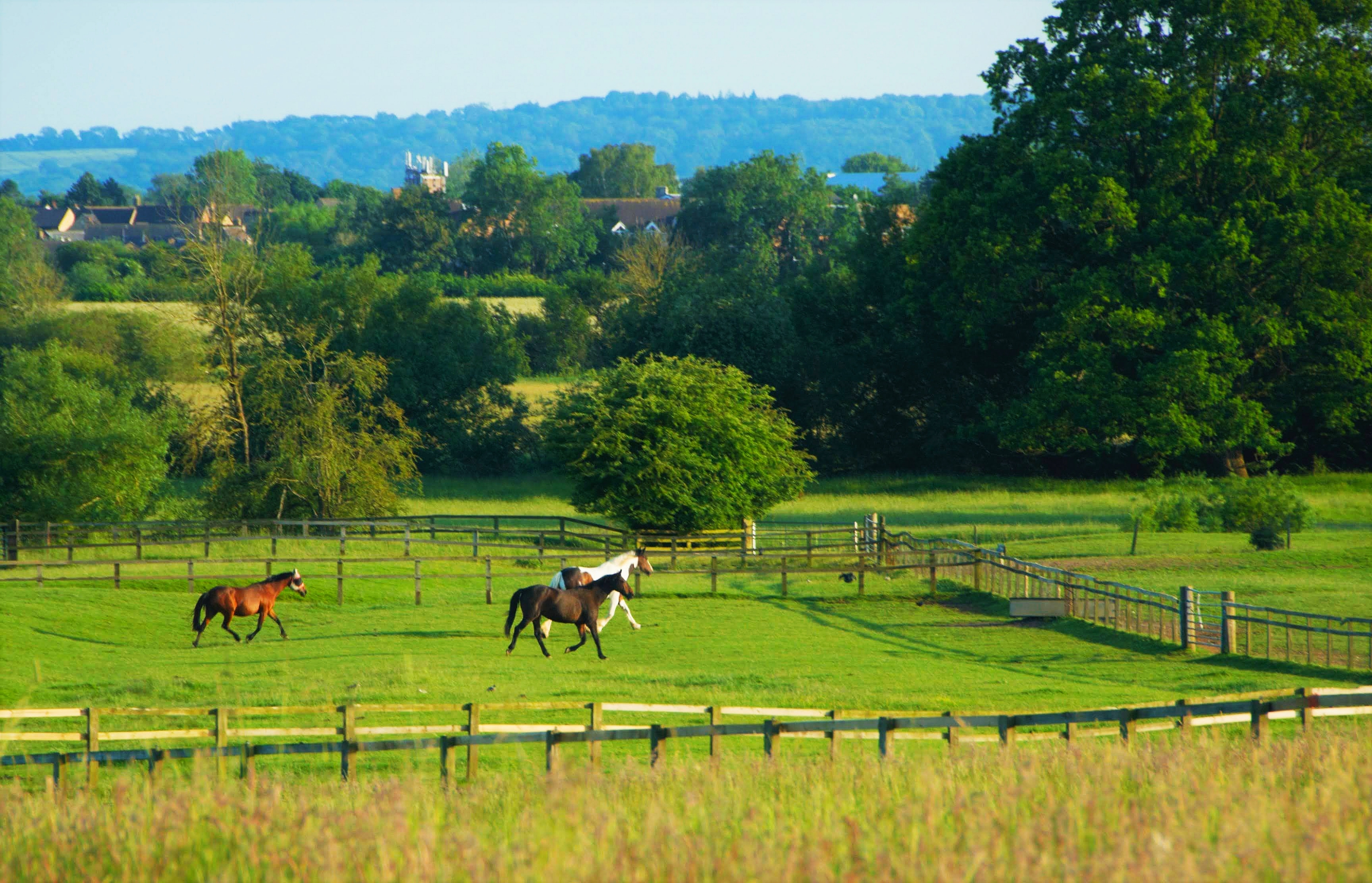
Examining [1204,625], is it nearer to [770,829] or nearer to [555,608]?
[555,608]

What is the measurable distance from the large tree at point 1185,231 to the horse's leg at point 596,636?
27.8 meters

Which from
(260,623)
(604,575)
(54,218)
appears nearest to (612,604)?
(604,575)

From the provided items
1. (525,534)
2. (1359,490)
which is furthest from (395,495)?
(1359,490)

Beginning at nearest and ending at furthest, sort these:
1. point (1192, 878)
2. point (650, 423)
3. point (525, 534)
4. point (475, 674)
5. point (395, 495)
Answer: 1. point (1192, 878)
2. point (475, 674)
3. point (650, 423)
4. point (525, 534)
5. point (395, 495)

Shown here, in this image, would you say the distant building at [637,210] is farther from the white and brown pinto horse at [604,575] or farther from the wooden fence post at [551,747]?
the wooden fence post at [551,747]

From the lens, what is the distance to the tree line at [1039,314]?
143ft

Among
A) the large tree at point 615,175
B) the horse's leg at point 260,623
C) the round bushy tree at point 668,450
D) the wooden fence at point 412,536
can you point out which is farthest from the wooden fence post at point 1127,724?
the large tree at point 615,175

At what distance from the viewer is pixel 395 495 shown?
4447 cm

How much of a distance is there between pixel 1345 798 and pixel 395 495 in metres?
40.1

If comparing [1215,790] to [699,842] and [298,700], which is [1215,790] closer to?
[699,842]

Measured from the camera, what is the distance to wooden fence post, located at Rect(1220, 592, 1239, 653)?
19.7 meters

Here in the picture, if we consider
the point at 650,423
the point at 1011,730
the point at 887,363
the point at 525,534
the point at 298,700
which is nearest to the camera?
the point at 1011,730

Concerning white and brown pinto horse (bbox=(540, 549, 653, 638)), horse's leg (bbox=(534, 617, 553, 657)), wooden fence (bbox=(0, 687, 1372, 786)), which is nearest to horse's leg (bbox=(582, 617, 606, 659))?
white and brown pinto horse (bbox=(540, 549, 653, 638))

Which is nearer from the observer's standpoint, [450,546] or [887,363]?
[450,546]
